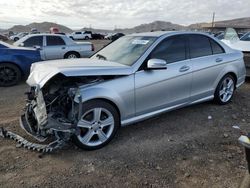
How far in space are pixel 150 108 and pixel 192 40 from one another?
1.76 metres

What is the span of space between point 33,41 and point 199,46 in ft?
26.1

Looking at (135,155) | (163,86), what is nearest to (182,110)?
(163,86)

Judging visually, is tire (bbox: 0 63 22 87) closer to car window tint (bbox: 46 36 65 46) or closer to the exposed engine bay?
car window tint (bbox: 46 36 65 46)

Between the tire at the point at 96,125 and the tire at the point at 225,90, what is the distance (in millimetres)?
2691

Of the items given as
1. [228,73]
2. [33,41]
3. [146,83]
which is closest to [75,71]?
[146,83]

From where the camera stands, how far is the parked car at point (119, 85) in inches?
143

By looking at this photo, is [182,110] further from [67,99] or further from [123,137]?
[67,99]

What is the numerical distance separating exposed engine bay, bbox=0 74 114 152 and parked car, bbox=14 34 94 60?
7.41m

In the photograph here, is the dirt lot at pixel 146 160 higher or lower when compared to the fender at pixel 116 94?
lower

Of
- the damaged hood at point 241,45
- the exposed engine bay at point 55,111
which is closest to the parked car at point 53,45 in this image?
the damaged hood at point 241,45

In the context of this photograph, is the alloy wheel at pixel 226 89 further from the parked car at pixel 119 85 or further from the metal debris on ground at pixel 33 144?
the metal debris on ground at pixel 33 144

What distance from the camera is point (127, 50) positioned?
4.66 m

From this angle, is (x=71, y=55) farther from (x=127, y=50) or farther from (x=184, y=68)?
(x=184, y=68)

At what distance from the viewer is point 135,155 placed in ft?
12.3
